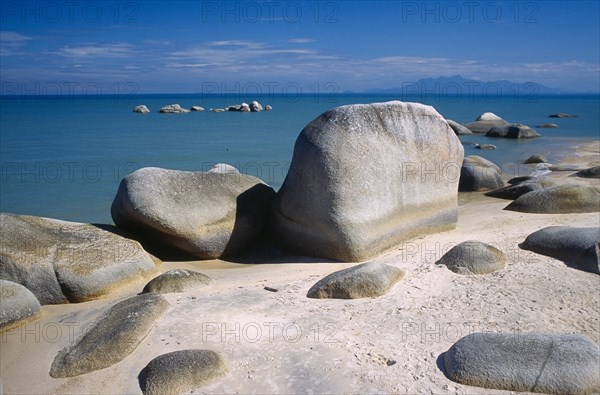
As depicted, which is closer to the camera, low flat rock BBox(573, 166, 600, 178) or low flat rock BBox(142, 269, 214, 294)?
low flat rock BBox(142, 269, 214, 294)

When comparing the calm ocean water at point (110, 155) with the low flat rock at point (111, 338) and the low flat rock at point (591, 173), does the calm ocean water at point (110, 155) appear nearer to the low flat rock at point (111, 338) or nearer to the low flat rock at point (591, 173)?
the low flat rock at point (591, 173)

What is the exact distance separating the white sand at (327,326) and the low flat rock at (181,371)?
89 mm

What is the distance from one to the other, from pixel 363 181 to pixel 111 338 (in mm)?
3667

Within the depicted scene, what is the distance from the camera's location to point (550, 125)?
1393 inches

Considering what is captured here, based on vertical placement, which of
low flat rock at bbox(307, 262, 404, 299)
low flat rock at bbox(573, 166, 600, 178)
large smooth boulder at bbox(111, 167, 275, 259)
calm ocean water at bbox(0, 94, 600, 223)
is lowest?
calm ocean water at bbox(0, 94, 600, 223)

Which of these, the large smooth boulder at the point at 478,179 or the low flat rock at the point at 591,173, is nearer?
the large smooth boulder at the point at 478,179

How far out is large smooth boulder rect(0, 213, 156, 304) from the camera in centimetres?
627

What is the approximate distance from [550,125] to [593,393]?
34637mm

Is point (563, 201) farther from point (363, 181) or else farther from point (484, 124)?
point (484, 124)

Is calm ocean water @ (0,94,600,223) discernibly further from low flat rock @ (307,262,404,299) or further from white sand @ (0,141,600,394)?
low flat rock @ (307,262,404,299)

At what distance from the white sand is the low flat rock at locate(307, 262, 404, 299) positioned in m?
0.12

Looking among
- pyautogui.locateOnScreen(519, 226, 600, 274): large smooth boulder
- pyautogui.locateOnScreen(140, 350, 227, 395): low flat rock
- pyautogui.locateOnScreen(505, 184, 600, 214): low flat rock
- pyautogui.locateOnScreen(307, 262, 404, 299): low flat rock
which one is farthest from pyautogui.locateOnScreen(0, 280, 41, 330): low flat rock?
pyautogui.locateOnScreen(505, 184, 600, 214): low flat rock

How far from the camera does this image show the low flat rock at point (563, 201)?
921 centimetres

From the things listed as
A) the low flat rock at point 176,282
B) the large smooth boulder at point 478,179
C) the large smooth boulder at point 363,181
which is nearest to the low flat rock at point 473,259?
the large smooth boulder at point 363,181
